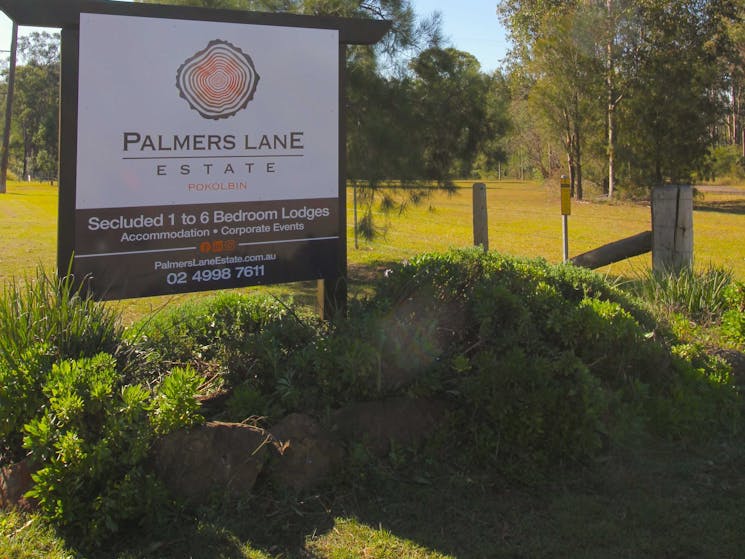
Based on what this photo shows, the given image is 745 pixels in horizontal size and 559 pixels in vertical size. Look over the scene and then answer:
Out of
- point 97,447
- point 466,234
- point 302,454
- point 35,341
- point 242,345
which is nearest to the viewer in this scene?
point 97,447

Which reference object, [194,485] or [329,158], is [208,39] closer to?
[329,158]

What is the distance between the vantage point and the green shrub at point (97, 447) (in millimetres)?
3373

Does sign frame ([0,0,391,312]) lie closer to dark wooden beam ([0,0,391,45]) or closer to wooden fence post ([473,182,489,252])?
dark wooden beam ([0,0,391,45])

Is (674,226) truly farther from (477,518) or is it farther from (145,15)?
(145,15)

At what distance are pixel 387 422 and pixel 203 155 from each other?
2335mm

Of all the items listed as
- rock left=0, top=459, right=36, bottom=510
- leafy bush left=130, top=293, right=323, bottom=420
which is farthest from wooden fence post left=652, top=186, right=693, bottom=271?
rock left=0, top=459, right=36, bottom=510

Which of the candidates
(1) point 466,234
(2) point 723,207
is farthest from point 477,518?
(2) point 723,207

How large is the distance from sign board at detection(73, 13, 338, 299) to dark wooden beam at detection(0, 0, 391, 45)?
0.06m

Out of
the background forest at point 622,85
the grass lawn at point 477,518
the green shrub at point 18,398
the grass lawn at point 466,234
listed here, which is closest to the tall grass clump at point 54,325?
the green shrub at point 18,398

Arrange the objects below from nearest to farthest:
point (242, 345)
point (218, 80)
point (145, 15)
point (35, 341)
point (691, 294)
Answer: point (35, 341) < point (242, 345) < point (145, 15) < point (218, 80) < point (691, 294)

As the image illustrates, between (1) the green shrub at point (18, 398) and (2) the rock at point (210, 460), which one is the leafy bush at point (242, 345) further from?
(1) the green shrub at point (18, 398)

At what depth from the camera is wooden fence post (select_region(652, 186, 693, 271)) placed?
25.4 ft

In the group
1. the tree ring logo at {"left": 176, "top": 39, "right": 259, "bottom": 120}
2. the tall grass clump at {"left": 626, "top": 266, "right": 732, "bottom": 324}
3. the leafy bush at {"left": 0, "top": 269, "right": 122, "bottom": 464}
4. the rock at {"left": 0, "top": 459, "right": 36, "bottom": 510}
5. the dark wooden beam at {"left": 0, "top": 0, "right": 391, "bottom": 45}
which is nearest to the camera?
the rock at {"left": 0, "top": 459, "right": 36, "bottom": 510}

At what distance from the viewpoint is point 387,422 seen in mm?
4238
